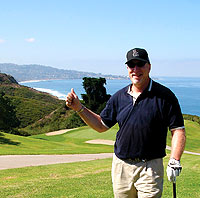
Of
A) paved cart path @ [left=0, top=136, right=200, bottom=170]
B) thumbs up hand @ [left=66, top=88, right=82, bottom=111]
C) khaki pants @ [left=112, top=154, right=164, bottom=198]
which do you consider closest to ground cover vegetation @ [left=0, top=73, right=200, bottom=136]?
paved cart path @ [left=0, top=136, right=200, bottom=170]

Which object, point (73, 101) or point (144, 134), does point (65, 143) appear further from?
point (144, 134)

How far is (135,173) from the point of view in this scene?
12.5 ft

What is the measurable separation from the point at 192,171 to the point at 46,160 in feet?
24.7

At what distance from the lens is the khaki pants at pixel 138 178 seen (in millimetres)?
3754

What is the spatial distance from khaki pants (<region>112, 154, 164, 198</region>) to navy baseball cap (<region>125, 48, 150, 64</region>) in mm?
1201

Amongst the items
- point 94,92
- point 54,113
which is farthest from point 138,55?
point 54,113

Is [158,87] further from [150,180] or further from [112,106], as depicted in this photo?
[150,180]

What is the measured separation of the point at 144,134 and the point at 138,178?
546 mm

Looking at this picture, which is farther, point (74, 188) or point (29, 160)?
point (29, 160)

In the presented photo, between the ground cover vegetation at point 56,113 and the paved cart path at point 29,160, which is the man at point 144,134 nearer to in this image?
the paved cart path at point 29,160

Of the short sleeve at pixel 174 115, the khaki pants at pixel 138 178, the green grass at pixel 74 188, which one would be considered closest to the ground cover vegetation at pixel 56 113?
the green grass at pixel 74 188

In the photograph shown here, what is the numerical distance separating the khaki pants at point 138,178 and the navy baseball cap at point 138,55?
1.20 m

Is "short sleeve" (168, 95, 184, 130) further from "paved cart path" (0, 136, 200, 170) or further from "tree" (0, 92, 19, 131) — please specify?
"tree" (0, 92, 19, 131)

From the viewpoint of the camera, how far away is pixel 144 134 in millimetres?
3727
